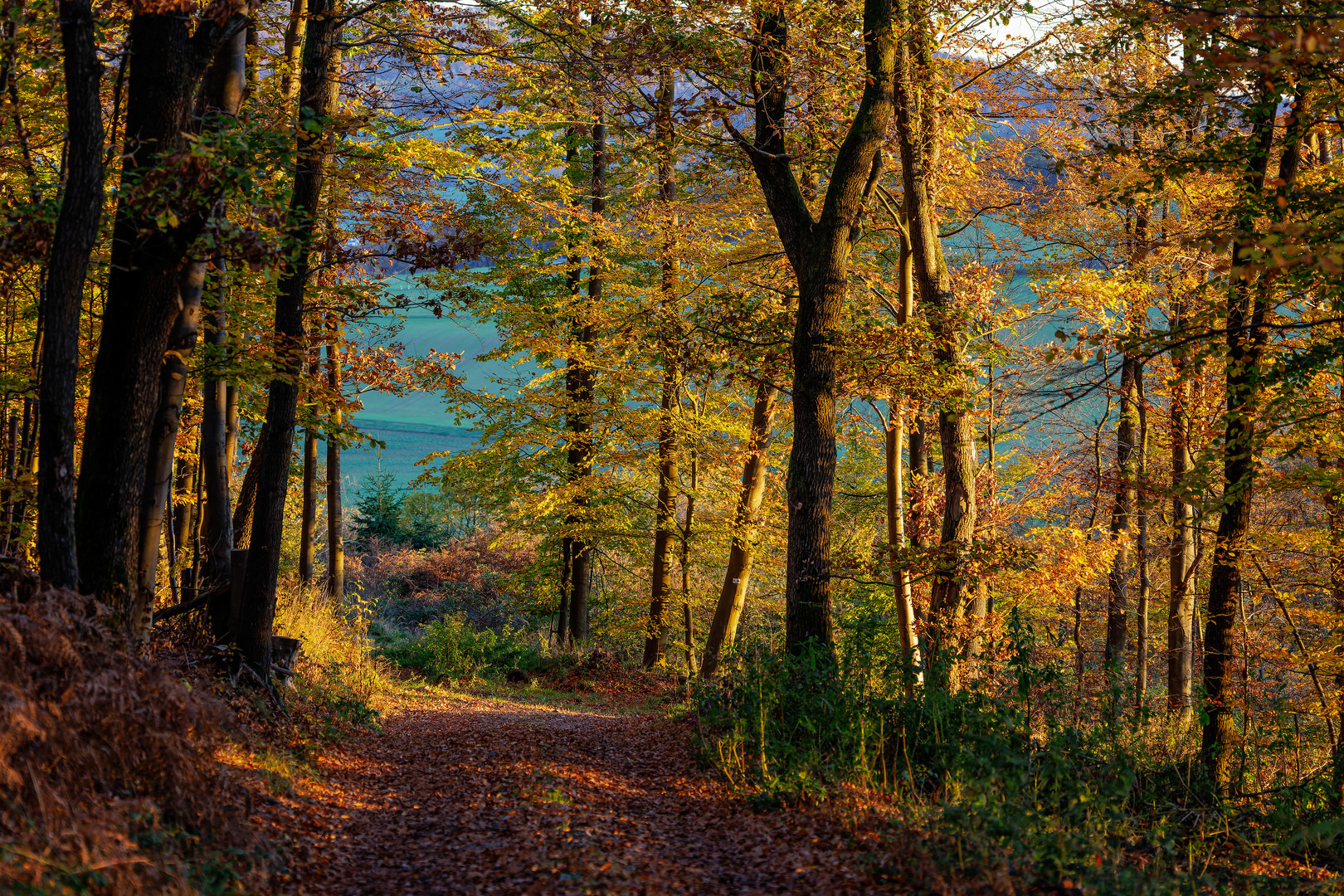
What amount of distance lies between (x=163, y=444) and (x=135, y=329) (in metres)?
1.01

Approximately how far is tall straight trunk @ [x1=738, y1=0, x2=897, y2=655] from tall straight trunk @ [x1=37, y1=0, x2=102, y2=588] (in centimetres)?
590

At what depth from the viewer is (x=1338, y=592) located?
39.2 feet

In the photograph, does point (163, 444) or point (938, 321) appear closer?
point (163, 444)

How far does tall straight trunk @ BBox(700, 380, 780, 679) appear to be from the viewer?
53.8 feet

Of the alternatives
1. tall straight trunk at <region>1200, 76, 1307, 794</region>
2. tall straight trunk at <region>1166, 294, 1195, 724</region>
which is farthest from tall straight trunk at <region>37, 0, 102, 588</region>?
tall straight trunk at <region>1166, 294, 1195, 724</region>

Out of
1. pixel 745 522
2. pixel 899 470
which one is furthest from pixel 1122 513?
pixel 745 522

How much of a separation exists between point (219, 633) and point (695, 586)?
48.4 ft

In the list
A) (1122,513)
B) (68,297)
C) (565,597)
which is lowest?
(565,597)

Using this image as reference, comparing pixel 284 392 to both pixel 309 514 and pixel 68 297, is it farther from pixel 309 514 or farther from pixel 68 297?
pixel 309 514

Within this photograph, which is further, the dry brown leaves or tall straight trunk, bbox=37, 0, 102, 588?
tall straight trunk, bbox=37, 0, 102, 588

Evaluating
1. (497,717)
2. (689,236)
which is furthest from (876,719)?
(689,236)

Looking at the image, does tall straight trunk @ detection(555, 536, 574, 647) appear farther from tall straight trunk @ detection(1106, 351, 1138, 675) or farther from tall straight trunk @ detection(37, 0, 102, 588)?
tall straight trunk @ detection(37, 0, 102, 588)

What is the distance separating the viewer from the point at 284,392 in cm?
861

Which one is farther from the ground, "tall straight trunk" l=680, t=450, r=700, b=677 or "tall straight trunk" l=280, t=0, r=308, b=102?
"tall straight trunk" l=280, t=0, r=308, b=102
